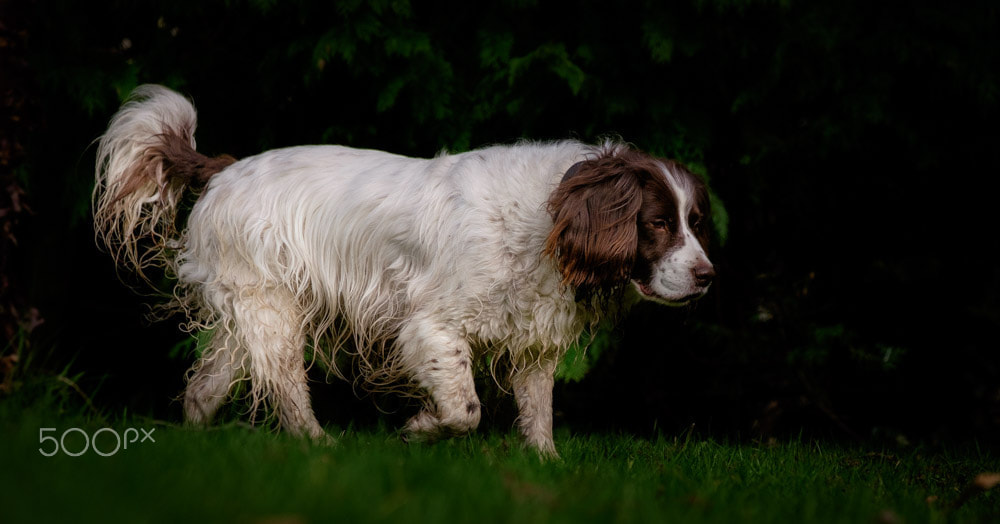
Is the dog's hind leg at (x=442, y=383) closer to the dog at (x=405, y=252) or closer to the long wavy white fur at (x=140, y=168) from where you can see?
the dog at (x=405, y=252)

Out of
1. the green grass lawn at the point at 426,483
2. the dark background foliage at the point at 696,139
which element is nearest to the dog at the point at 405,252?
the green grass lawn at the point at 426,483

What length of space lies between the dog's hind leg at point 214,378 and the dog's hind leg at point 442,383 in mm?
958

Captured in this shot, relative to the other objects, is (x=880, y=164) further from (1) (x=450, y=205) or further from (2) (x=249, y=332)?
(2) (x=249, y=332)

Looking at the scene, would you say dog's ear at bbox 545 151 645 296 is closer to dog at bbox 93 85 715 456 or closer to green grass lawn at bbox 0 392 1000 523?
dog at bbox 93 85 715 456

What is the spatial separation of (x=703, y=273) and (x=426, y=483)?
1.91m

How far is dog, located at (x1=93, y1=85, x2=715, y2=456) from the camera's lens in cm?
405

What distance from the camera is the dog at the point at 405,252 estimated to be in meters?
Result: 4.05

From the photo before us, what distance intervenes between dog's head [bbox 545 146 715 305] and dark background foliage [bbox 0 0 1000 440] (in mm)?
841

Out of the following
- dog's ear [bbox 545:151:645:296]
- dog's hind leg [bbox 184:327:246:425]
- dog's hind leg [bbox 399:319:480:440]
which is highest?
dog's ear [bbox 545:151:645:296]

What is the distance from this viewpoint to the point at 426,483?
2.58 metres

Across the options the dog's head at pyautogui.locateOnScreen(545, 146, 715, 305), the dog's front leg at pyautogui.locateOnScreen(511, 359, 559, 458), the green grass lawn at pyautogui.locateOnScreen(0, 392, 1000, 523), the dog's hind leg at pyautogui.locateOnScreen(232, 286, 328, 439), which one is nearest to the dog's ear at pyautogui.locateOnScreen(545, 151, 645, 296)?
the dog's head at pyautogui.locateOnScreen(545, 146, 715, 305)

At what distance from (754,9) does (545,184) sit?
7.06ft

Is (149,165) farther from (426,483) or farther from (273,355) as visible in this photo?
(426,483)

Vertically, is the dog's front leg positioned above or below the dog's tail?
below
